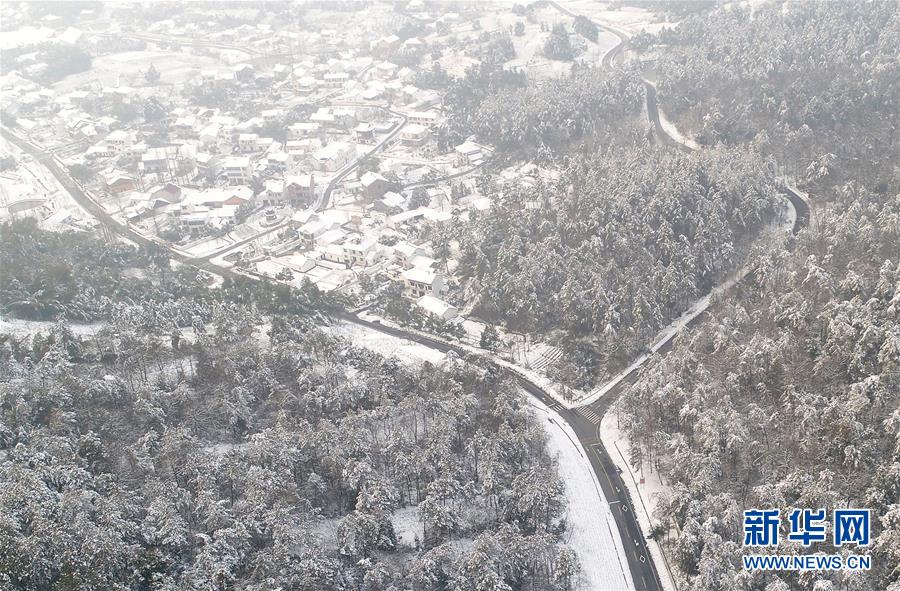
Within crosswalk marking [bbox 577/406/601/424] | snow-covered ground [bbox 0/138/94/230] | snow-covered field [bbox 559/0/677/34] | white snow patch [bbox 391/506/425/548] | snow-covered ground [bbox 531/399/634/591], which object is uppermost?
snow-covered field [bbox 559/0/677/34]

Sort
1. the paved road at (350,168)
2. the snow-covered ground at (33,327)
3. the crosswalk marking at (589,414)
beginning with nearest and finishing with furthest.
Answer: the crosswalk marking at (589,414) → the snow-covered ground at (33,327) → the paved road at (350,168)

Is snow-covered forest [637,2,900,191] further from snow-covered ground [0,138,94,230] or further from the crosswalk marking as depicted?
snow-covered ground [0,138,94,230]

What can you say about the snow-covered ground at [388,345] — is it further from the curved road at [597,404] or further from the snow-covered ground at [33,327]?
the snow-covered ground at [33,327]

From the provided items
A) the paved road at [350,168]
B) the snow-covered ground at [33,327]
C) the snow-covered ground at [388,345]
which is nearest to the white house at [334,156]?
the paved road at [350,168]

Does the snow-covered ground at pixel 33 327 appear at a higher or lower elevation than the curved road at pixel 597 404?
higher

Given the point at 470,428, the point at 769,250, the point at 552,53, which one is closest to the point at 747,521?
the point at 470,428

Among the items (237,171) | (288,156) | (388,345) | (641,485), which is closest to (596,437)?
(641,485)

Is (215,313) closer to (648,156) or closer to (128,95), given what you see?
(648,156)

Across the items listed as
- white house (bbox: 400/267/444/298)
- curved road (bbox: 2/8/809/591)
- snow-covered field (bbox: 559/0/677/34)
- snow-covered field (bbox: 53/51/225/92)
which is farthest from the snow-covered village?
snow-covered field (bbox: 559/0/677/34)
